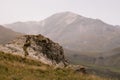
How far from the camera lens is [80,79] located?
2206 cm

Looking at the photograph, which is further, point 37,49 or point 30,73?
point 37,49

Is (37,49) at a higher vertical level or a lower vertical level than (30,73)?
higher

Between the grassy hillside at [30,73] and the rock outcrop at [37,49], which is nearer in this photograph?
the grassy hillside at [30,73]

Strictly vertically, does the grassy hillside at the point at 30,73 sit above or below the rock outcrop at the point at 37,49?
below

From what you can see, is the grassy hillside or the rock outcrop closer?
the grassy hillside

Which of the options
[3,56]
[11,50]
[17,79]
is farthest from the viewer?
[11,50]

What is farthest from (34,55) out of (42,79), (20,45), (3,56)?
(42,79)

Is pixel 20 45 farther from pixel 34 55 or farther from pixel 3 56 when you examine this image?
pixel 3 56

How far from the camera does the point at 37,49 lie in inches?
1507

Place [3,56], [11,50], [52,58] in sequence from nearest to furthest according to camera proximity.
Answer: [3,56], [11,50], [52,58]

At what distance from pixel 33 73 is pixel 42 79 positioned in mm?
1925

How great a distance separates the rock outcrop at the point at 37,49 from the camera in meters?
35.3

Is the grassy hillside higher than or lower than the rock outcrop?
lower

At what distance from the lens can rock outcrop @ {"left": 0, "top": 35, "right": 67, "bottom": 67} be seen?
35287 mm
